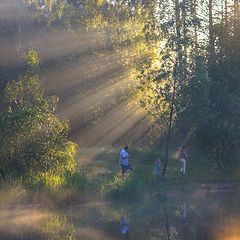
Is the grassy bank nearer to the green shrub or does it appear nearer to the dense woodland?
the green shrub

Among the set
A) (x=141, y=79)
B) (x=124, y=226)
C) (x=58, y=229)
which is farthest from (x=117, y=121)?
(x=58, y=229)

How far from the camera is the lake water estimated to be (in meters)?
17.1

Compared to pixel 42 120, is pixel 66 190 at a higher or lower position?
lower

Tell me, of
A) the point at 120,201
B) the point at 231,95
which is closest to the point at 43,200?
the point at 120,201

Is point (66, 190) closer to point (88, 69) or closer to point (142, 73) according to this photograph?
point (142, 73)

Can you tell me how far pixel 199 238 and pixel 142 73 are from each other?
12.8 m

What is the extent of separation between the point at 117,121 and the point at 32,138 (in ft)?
76.8

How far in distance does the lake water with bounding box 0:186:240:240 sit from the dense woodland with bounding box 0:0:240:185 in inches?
97.4

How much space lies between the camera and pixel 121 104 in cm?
4656

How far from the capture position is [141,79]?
29016 millimetres

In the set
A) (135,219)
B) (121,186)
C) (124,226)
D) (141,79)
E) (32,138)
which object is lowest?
(121,186)

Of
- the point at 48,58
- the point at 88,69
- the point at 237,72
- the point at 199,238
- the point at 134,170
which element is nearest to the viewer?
the point at 199,238

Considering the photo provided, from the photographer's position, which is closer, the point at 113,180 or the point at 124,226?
the point at 124,226

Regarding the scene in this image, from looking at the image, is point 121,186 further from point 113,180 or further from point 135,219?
point 135,219
